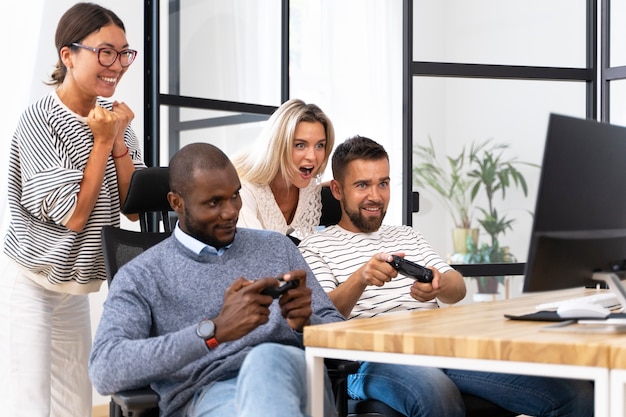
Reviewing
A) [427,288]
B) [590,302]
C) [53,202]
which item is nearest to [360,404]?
[427,288]

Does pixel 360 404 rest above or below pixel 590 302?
below

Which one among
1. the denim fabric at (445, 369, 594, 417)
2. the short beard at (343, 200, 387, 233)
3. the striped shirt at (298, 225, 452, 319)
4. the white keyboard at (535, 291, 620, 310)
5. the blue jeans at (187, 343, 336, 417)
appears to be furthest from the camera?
the short beard at (343, 200, 387, 233)

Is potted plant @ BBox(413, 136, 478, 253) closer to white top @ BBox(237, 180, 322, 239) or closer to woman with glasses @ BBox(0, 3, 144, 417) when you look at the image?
white top @ BBox(237, 180, 322, 239)

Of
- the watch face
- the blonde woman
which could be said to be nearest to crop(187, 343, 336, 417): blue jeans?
the watch face

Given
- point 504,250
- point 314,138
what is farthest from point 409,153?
Result: point 314,138

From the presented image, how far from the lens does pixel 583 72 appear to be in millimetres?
4898

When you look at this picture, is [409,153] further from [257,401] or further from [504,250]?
[257,401]

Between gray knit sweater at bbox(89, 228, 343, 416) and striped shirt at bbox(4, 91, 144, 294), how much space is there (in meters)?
0.47

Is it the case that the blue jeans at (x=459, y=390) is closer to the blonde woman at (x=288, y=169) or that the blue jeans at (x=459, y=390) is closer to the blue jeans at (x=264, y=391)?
the blue jeans at (x=264, y=391)

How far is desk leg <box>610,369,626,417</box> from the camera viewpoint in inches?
54.1

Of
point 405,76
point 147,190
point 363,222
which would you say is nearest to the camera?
point 147,190

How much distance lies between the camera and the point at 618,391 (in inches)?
54.2

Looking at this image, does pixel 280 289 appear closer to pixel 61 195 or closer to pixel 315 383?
pixel 315 383

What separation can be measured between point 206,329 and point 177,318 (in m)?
0.25
